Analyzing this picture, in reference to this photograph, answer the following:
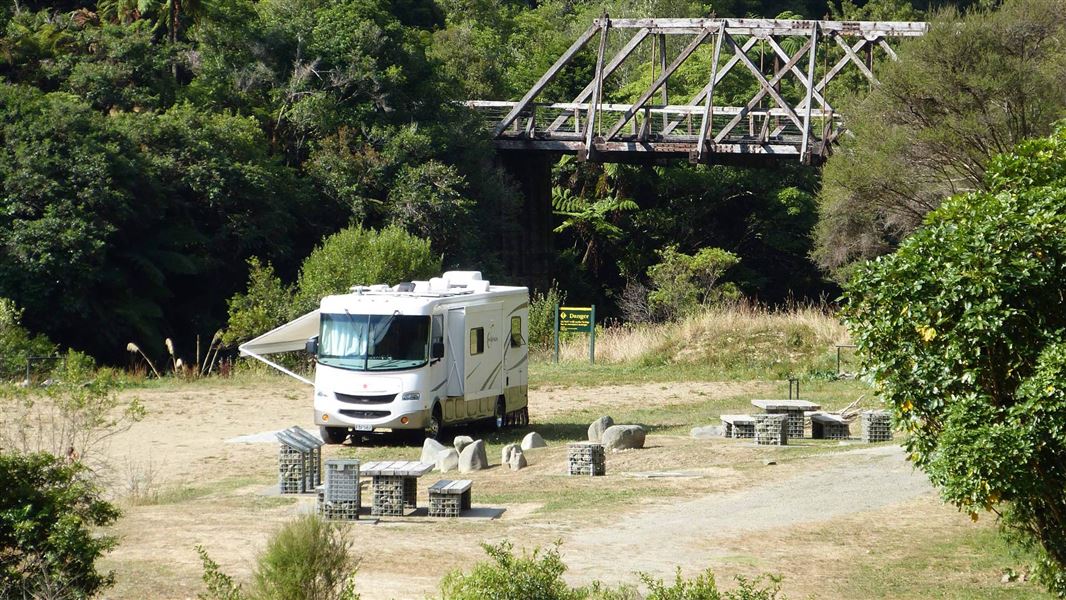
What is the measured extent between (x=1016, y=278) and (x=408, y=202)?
111 ft

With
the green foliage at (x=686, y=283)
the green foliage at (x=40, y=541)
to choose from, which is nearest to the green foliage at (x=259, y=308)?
the green foliage at (x=686, y=283)

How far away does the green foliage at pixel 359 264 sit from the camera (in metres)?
35.0

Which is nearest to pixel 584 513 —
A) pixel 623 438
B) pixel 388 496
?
pixel 388 496

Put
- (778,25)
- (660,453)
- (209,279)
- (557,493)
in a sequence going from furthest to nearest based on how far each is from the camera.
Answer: (778,25) < (209,279) < (660,453) < (557,493)

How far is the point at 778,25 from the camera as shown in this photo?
4538 centimetres

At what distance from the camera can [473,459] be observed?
61.5 ft

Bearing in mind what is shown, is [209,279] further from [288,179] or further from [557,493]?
[557,493]

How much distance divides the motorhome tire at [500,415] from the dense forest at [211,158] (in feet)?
45.7

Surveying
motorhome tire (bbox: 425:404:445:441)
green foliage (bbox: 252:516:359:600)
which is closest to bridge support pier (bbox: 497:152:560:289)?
motorhome tire (bbox: 425:404:445:441)

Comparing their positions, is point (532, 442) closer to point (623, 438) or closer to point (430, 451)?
point (623, 438)

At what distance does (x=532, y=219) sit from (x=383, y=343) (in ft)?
99.8

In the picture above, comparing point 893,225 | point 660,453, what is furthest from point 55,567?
point 893,225

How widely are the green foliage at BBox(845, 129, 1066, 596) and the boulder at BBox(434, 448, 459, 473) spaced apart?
971 centimetres

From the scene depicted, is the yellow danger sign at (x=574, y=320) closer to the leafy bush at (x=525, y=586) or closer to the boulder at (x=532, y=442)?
the boulder at (x=532, y=442)
